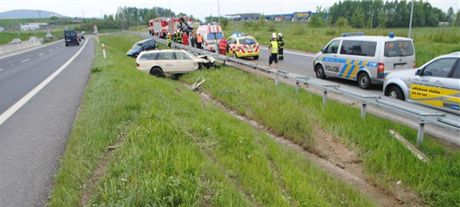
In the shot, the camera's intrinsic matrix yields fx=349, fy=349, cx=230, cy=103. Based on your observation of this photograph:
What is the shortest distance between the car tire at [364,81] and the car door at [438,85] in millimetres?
3435

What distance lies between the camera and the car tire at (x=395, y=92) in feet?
28.7

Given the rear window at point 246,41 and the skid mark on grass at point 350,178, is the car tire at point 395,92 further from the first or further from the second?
the rear window at point 246,41

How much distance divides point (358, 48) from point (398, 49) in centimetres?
130

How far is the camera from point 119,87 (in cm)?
1057

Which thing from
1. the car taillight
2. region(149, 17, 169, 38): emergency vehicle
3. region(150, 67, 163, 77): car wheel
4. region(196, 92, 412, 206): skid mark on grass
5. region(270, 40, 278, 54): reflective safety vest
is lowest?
region(196, 92, 412, 206): skid mark on grass

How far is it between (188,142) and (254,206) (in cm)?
192

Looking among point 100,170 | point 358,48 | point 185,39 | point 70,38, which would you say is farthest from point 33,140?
point 70,38

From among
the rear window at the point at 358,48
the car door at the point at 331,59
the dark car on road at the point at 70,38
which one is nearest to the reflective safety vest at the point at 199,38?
the car door at the point at 331,59

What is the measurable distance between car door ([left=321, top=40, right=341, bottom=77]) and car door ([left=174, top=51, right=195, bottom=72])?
6.36 meters

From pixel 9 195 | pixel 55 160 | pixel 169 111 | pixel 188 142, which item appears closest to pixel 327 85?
pixel 169 111

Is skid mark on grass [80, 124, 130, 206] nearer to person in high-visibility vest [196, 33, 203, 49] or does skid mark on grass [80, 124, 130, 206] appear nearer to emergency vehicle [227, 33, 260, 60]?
emergency vehicle [227, 33, 260, 60]

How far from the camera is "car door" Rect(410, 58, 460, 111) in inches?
284

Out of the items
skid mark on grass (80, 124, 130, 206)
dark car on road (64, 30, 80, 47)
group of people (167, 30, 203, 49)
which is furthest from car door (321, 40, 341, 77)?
dark car on road (64, 30, 80, 47)

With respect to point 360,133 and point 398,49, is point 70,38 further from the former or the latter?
point 360,133
